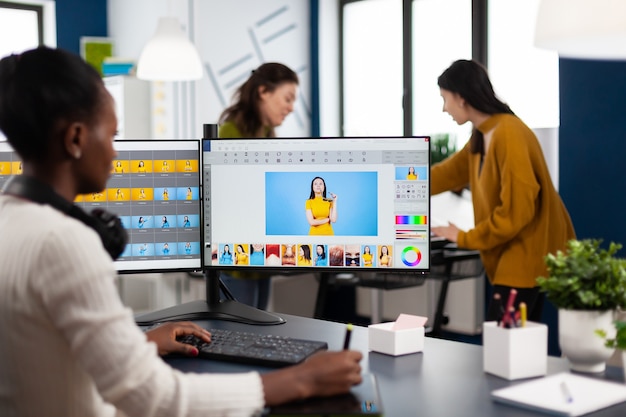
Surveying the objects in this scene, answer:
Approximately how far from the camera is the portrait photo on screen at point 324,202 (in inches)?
78.5

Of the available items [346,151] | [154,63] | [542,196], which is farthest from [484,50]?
[346,151]

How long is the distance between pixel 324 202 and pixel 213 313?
393 millimetres

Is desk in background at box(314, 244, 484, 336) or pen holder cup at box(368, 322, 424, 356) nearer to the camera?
pen holder cup at box(368, 322, 424, 356)

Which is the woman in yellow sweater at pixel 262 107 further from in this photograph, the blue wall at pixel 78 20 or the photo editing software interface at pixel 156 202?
the blue wall at pixel 78 20

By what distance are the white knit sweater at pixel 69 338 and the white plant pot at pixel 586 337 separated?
67 cm

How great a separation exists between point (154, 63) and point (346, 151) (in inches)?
104

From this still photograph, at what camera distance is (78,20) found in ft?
20.9

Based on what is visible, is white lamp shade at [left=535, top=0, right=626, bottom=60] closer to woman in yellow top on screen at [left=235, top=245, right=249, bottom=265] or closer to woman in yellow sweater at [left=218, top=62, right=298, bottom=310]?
woman in yellow top on screen at [left=235, top=245, right=249, bottom=265]

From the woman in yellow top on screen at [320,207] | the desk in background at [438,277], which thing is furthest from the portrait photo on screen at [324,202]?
the desk in background at [438,277]

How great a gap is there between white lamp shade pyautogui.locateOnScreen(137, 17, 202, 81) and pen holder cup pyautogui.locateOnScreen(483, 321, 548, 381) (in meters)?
3.24

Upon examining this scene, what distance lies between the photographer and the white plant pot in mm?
1479

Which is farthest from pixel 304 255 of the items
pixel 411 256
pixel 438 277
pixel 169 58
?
pixel 169 58

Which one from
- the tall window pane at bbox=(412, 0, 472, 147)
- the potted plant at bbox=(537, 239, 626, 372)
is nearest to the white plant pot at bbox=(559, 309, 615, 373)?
the potted plant at bbox=(537, 239, 626, 372)

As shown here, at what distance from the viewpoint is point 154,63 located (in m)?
4.40
